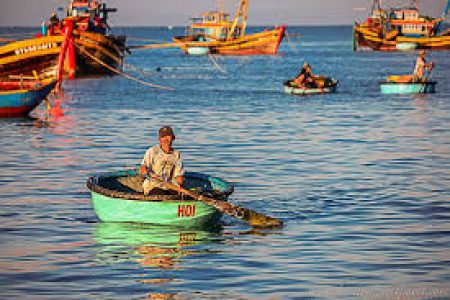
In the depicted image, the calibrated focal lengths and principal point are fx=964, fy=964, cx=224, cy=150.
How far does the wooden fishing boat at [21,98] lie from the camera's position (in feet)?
127

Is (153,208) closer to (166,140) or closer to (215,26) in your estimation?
(166,140)

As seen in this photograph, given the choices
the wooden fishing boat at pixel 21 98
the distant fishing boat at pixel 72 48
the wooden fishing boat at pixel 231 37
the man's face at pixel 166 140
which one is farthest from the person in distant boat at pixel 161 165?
the wooden fishing boat at pixel 231 37

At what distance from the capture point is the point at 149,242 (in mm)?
16500

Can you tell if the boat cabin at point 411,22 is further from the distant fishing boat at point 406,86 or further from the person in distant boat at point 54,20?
the distant fishing boat at point 406,86

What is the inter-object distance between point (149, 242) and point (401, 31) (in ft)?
436

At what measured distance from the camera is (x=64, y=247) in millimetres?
16188

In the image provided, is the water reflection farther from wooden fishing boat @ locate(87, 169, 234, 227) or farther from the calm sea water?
wooden fishing boat @ locate(87, 169, 234, 227)

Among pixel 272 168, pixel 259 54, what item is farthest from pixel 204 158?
pixel 259 54

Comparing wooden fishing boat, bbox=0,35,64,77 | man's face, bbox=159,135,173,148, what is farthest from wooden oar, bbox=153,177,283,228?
wooden fishing boat, bbox=0,35,64,77

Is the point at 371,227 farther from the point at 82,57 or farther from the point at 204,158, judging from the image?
the point at 82,57

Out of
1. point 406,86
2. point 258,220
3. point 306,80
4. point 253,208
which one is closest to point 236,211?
point 258,220

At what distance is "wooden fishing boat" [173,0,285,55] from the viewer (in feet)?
429

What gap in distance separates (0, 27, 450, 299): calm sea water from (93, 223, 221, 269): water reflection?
1.4 inches

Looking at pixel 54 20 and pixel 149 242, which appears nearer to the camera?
pixel 149 242
